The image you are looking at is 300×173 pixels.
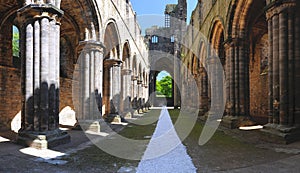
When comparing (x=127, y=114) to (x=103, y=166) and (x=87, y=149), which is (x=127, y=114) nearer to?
(x=87, y=149)

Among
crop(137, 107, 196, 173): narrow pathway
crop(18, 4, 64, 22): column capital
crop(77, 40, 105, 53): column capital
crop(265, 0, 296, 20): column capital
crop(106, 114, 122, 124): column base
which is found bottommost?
crop(137, 107, 196, 173): narrow pathway

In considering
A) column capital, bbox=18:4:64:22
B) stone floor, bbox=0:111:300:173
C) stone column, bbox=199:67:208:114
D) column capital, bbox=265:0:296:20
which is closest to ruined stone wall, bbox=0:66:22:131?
stone floor, bbox=0:111:300:173

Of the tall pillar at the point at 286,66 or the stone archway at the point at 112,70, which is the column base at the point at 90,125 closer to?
the stone archway at the point at 112,70

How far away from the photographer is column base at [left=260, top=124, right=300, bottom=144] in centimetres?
649

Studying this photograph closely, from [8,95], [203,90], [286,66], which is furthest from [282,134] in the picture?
[203,90]

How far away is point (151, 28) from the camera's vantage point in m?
44.0

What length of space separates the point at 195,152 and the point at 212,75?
870 cm

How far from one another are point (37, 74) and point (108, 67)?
6.82m

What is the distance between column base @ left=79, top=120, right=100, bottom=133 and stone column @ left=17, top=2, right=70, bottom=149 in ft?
8.93

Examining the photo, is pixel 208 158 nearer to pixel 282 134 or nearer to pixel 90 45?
pixel 282 134

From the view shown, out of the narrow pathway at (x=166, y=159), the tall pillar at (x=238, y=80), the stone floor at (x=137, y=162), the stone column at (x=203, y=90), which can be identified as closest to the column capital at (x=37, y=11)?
the stone floor at (x=137, y=162)

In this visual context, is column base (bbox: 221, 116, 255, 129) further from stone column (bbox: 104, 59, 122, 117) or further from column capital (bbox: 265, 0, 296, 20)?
stone column (bbox: 104, 59, 122, 117)

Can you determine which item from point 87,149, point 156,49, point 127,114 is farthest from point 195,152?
point 156,49

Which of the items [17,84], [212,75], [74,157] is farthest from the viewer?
[212,75]
